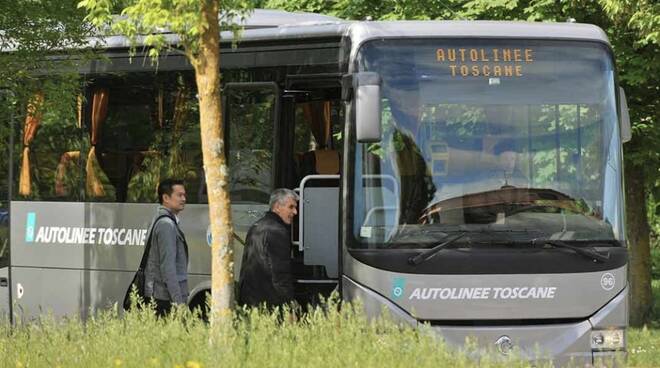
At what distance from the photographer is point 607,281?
11.9 meters

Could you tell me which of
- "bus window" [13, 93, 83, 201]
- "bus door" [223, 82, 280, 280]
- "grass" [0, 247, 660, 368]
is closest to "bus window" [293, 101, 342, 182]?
"bus door" [223, 82, 280, 280]

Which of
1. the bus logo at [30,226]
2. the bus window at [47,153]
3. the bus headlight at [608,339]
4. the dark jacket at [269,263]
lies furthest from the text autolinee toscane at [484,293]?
the bus logo at [30,226]

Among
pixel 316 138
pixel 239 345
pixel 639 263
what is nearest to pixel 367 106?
pixel 316 138

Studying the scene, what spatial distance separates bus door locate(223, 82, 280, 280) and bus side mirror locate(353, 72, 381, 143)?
5.66ft

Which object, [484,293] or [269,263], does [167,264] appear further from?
[484,293]

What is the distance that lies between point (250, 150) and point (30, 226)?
3077 millimetres

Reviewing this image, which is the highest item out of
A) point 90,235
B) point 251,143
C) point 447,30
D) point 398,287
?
point 447,30

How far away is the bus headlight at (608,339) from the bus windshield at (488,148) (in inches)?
29.2

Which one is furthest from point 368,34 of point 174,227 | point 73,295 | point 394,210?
point 73,295

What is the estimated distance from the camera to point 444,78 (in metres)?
12.0

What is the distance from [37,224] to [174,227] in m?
3.49

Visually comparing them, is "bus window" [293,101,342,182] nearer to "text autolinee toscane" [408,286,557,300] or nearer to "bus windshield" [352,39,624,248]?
"bus windshield" [352,39,624,248]

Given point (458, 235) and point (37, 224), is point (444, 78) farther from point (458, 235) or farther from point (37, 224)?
point (37, 224)

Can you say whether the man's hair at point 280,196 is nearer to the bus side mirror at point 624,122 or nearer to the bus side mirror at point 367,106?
the bus side mirror at point 367,106
